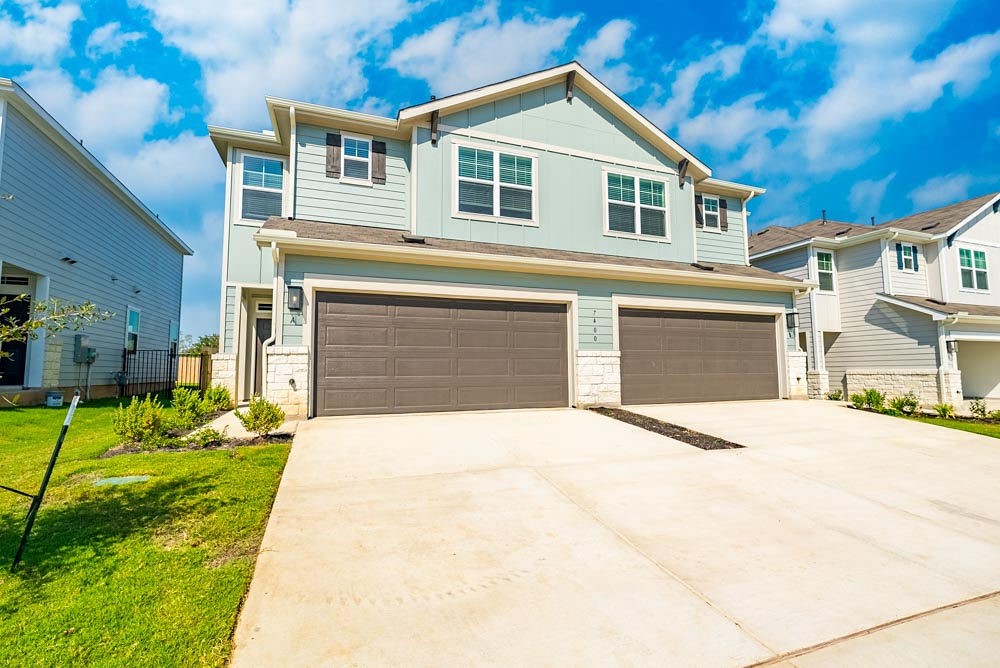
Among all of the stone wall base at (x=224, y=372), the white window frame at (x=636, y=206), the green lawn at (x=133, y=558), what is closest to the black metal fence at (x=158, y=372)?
the stone wall base at (x=224, y=372)

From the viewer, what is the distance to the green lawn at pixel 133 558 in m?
2.29

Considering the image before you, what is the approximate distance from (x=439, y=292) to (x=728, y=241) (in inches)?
380

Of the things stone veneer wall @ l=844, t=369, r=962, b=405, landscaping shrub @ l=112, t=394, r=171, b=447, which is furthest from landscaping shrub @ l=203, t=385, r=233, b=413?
stone veneer wall @ l=844, t=369, r=962, b=405

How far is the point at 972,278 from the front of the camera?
1745cm

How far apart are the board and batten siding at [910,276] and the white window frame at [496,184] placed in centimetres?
1338

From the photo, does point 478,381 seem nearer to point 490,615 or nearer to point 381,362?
point 381,362

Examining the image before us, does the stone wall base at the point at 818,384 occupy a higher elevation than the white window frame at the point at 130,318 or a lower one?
lower

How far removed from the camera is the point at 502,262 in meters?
9.54

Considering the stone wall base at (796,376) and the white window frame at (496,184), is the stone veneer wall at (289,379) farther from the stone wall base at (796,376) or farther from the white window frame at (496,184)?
the stone wall base at (796,376)

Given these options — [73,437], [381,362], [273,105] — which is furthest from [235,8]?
[73,437]

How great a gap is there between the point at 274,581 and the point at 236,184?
11220mm

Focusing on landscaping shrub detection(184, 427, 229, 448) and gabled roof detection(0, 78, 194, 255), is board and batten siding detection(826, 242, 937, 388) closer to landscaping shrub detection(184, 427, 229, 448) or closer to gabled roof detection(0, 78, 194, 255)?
landscaping shrub detection(184, 427, 229, 448)

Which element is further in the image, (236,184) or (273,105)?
(236,184)

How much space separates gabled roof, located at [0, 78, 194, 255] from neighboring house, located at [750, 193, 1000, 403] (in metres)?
21.3
